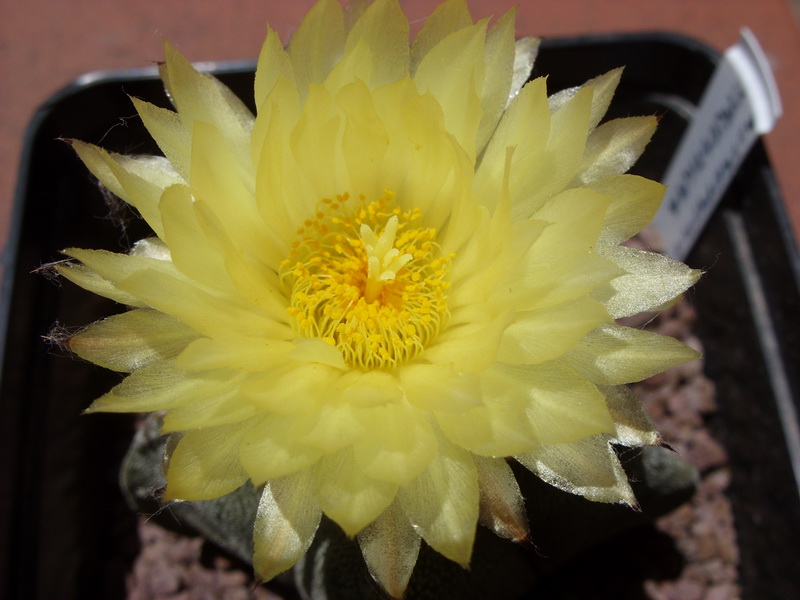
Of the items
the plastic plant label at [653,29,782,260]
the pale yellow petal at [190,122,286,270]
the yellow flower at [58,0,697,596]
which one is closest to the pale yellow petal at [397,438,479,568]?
the yellow flower at [58,0,697,596]

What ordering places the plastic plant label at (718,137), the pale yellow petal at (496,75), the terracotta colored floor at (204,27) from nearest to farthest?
the pale yellow petal at (496,75)
the plastic plant label at (718,137)
the terracotta colored floor at (204,27)

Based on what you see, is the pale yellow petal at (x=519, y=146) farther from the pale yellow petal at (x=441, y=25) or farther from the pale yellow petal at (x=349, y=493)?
the pale yellow petal at (x=349, y=493)

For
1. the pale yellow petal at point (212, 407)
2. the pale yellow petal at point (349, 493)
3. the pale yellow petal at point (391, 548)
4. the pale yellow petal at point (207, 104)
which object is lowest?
the pale yellow petal at point (391, 548)

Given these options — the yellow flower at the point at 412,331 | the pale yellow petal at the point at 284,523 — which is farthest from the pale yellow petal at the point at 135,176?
the pale yellow petal at the point at 284,523

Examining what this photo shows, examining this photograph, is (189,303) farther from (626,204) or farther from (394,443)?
(626,204)

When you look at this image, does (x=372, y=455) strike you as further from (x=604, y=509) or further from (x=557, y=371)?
(x=604, y=509)

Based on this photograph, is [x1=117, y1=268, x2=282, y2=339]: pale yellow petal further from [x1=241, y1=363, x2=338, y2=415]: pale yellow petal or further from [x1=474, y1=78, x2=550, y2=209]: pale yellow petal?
[x1=474, y1=78, x2=550, y2=209]: pale yellow petal

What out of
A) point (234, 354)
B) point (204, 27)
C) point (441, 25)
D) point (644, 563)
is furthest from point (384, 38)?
point (204, 27)
